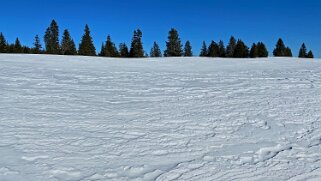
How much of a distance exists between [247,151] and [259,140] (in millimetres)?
609

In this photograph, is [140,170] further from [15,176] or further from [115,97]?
[115,97]

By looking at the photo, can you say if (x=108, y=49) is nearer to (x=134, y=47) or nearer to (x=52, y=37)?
(x=134, y=47)

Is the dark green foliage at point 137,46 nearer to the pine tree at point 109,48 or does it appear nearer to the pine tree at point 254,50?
the pine tree at point 109,48

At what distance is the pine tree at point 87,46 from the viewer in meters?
54.6

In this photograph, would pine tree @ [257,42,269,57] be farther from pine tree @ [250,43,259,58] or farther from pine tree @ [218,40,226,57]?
pine tree @ [218,40,226,57]

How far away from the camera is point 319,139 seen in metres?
5.13

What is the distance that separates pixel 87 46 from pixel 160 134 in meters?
51.9

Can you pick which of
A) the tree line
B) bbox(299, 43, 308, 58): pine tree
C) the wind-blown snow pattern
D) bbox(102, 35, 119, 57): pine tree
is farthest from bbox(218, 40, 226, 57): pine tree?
the wind-blown snow pattern

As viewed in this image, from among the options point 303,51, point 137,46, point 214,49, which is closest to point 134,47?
point 137,46

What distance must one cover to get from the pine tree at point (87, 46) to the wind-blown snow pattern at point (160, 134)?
151 feet

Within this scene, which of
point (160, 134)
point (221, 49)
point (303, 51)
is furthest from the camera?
point (303, 51)

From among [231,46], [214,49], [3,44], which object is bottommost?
[214,49]

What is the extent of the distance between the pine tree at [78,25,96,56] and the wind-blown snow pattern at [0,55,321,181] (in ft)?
151

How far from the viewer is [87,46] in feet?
181
